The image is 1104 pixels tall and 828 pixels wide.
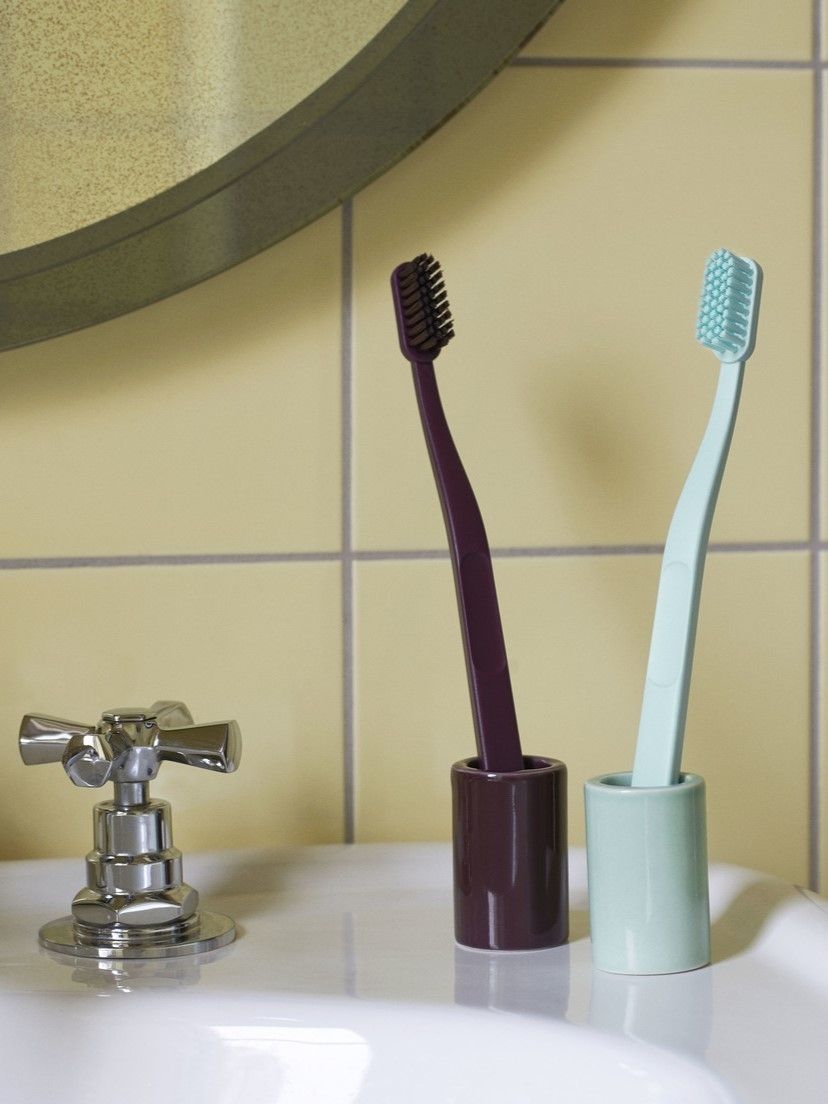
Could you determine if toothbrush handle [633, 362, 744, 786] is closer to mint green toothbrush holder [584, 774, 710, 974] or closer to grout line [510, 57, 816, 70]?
mint green toothbrush holder [584, 774, 710, 974]

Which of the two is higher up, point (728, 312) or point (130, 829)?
point (728, 312)

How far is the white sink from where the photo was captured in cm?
34

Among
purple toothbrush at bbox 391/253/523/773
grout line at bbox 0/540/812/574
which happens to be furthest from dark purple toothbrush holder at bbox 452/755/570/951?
grout line at bbox 0/540/812/574

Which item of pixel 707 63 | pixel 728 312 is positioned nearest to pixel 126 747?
pixel 728 312

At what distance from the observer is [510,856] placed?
41 centimetres

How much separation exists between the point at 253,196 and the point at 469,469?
14 centimetres

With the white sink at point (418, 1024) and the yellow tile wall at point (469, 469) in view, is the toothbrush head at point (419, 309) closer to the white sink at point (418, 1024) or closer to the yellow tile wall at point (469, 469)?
the yellow tile wall at point (469, 469)

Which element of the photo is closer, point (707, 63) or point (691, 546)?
point (691, 546)

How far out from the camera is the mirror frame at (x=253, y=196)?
0.49 meters

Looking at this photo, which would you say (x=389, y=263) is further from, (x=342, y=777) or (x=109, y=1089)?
(x=109, y=1089)

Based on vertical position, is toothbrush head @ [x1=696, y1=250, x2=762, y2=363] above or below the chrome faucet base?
above

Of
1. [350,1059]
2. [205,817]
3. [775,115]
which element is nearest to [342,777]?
[205,817]

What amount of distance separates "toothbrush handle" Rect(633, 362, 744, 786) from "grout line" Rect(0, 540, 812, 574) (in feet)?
0.40

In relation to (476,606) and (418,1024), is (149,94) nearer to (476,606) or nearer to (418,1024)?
(476,606)
